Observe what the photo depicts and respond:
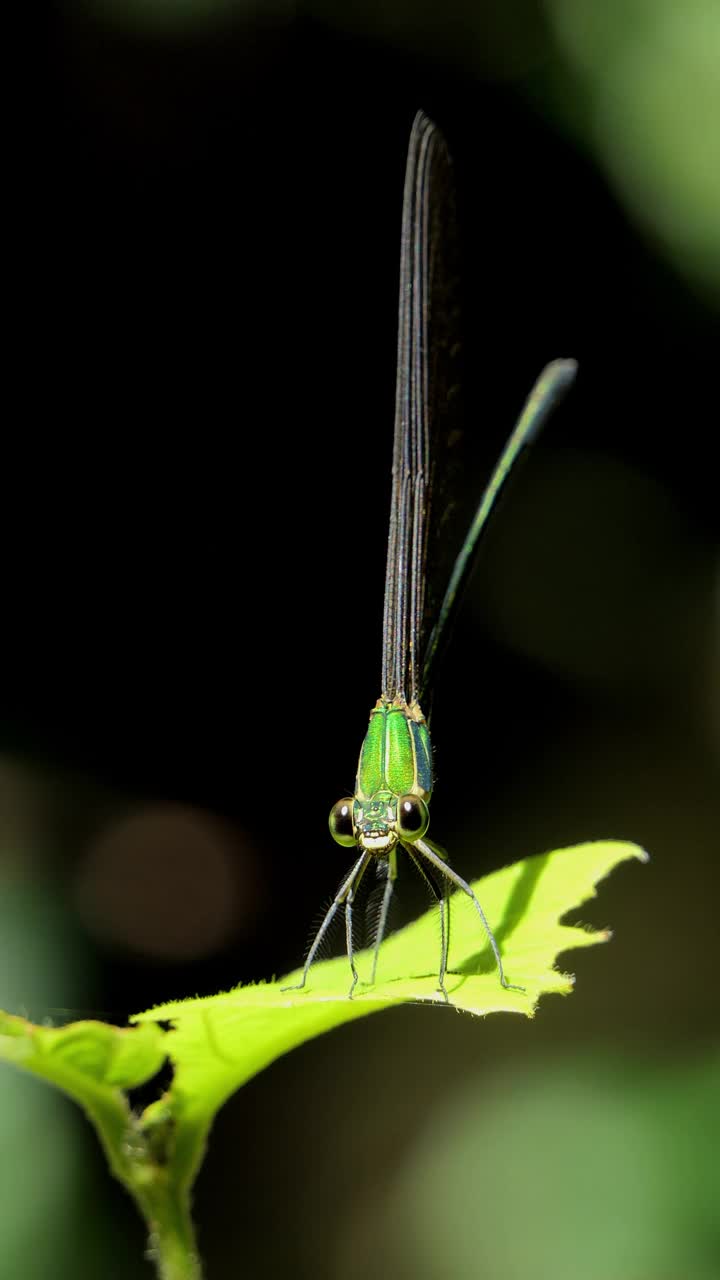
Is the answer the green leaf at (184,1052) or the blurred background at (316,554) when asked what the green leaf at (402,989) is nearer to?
the green leaf at (184,1052)

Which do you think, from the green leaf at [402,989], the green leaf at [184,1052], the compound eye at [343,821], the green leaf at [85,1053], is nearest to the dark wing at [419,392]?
the compound eye at [343,821]

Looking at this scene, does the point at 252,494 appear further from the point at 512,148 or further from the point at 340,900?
the point at 340,900

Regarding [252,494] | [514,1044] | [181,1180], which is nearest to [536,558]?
[252,494]

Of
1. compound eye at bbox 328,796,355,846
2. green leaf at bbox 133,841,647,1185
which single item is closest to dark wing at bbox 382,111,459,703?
compound eye at bbox 328,796,355,846

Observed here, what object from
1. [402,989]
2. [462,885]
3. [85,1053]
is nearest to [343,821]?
[462,885]

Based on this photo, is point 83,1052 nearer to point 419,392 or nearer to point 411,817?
point 411,817

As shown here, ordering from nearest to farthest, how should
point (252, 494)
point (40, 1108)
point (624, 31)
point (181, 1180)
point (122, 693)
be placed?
point (181, 1180), point (40, 1108), point (624, 31), point (122, 693), point (252, 494)
